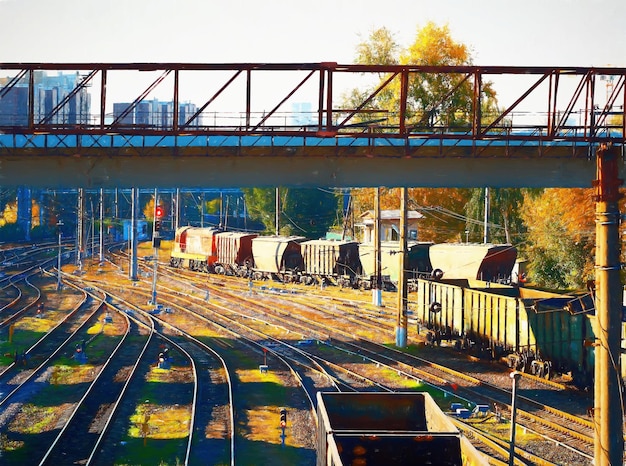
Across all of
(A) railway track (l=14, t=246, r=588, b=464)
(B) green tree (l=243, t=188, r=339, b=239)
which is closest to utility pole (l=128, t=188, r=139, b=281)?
(A) railway track (l=14, t=246, r=588, b=464)

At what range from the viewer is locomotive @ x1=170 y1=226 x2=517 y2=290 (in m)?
42.0

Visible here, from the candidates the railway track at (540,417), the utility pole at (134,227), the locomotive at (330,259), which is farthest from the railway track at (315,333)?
the locomotive at (330,259)

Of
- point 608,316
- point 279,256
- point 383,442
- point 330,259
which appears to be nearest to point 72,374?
point 383,442

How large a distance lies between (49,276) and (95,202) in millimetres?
48075

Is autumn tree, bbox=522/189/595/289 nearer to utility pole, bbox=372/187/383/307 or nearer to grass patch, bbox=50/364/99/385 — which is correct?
utility pole, bbox=372/187/383/307

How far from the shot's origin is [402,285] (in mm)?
28672

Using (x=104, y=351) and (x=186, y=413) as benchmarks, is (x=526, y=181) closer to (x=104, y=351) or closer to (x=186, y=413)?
(x=186, y=413)

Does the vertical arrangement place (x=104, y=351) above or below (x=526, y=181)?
below

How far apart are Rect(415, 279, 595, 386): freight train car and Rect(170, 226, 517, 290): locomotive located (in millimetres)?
10413

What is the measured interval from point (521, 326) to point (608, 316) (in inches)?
435

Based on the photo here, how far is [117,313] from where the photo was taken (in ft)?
128

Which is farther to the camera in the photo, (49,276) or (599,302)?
(49,276)

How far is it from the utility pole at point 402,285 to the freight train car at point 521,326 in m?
1.30

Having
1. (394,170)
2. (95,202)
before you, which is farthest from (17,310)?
(95,202)
